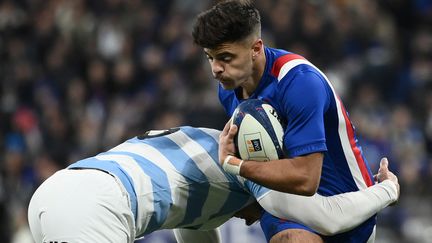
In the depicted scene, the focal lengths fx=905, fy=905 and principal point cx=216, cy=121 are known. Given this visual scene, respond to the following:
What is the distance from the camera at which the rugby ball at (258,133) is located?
4.46m

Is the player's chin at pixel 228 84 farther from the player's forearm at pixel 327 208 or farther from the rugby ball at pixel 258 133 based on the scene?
the player's forearm at pixel 327 208

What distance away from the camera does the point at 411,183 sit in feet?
32.2

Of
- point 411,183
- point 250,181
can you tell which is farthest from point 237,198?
point 411,183

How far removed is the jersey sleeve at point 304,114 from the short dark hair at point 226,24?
0.36m

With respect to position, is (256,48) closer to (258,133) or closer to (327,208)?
(258,133)

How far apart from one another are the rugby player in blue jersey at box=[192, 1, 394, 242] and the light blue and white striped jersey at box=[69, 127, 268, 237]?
25 cm

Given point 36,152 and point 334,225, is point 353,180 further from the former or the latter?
point 36,152

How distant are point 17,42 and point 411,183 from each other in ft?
18.6

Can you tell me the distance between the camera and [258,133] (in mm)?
4445

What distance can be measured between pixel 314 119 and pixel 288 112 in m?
0.14

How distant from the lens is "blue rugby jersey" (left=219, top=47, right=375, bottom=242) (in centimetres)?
441

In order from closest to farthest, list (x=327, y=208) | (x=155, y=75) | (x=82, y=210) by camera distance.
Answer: (x=82, y=210) < (x=327, y=208) < (x=155, y=75)

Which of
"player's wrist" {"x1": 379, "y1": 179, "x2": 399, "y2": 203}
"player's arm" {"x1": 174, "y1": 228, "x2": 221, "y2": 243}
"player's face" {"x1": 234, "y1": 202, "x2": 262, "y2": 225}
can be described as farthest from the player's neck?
"player's arm" {"x1": 174, "y1": 228, "x2": 221, "y2": 243}

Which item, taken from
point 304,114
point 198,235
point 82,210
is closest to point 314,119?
point 304,114
